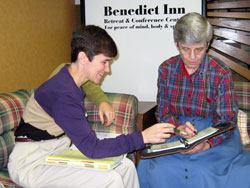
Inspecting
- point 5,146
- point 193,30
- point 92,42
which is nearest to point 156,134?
point 92,42

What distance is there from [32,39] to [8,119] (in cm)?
95

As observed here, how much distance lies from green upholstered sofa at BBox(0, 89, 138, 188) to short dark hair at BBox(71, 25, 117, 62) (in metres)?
0.71

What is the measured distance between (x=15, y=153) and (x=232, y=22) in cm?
200

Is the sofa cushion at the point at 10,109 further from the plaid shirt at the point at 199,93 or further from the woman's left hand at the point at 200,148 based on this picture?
the woman's left hand at the point at 200,148

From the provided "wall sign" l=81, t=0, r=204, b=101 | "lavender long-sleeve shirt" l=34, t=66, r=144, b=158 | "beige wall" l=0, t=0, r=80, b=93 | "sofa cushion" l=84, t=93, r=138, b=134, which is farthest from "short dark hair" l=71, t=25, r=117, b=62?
"wall sign" l=81, t=0, r=204, b=101

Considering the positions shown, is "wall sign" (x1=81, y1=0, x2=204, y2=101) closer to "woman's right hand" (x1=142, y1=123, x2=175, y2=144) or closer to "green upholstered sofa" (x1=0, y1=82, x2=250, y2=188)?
"green upholstered sofa" (x1=0, y1=82, x2=250, y2=188)

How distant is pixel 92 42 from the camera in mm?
1421

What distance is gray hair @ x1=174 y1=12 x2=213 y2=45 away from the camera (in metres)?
1.66

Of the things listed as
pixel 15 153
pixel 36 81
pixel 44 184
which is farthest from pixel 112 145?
pixel 36 81

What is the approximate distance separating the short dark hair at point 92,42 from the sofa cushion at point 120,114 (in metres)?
0.70

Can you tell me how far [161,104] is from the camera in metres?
1.99

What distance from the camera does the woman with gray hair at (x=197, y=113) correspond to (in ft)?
5.15

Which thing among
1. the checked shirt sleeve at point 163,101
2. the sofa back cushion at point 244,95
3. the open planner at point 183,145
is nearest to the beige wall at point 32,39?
the checked shirt sleeve at point 163,101

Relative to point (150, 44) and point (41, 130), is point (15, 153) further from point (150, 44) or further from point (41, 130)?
point (150, 44)
